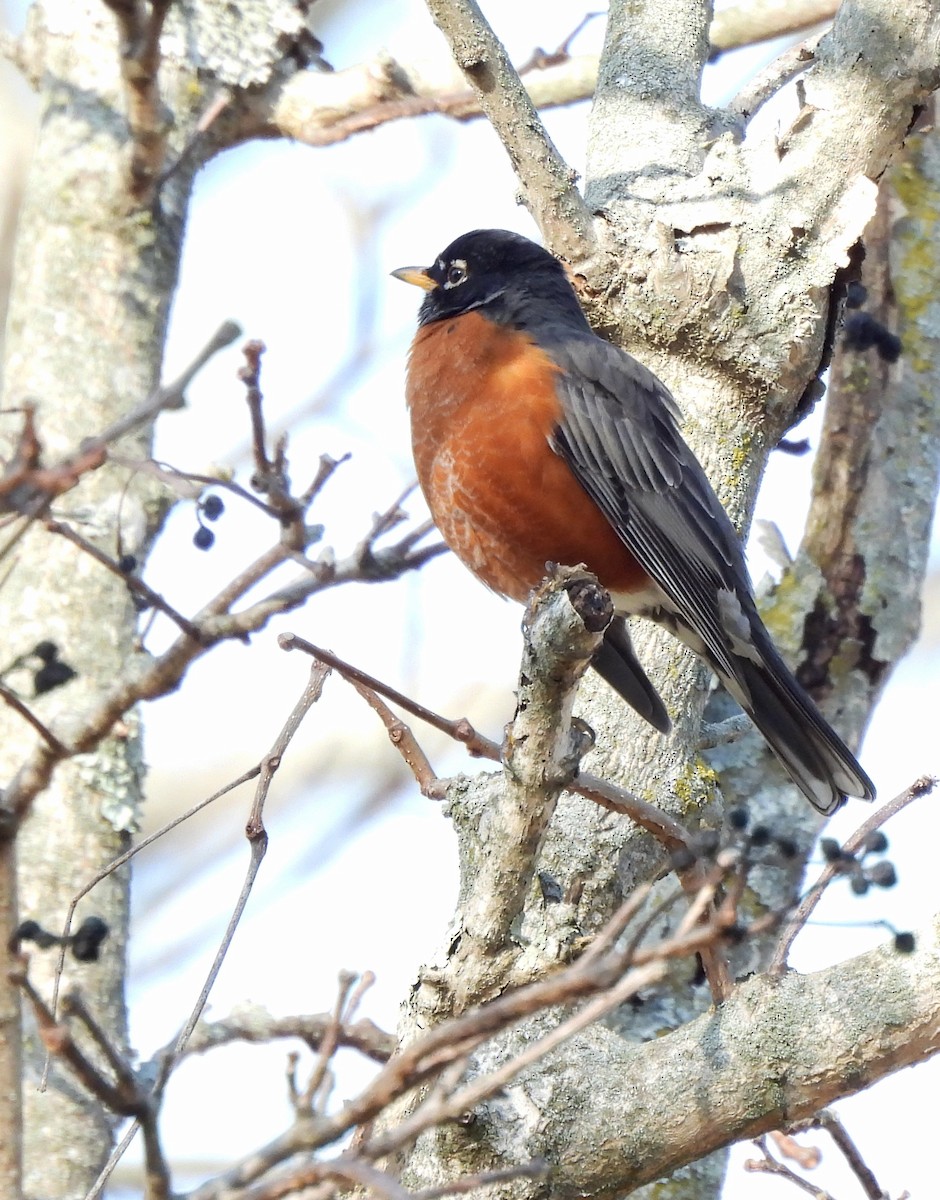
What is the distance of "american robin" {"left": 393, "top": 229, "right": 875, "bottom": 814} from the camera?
4141 mm

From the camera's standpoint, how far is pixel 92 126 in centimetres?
531

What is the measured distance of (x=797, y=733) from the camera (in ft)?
13.7

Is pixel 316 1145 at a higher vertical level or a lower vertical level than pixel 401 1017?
lower

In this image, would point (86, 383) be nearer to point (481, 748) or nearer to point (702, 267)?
point (702, 267)

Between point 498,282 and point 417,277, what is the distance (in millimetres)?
474

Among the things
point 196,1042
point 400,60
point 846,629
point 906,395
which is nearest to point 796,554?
point 846,629

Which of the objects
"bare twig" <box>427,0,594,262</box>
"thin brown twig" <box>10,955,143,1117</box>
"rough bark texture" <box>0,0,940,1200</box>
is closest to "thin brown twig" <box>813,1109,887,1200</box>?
"rough bark texture" <box>0,0,940,1200</box>

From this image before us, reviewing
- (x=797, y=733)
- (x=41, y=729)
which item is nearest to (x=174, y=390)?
(x=41, y=729)

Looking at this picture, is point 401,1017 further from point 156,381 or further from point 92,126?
point 92,126

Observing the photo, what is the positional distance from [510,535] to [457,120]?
2.01 meters

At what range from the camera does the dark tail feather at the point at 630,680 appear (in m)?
3.75

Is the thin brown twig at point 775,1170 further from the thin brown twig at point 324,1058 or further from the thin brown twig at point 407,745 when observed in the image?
the thin brown twig at point 324,1058

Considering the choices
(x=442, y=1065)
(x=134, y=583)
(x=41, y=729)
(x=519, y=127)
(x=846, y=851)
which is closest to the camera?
(x=442, y=1065)

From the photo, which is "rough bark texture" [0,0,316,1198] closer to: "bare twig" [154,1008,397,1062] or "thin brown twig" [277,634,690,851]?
"bare twig" [154,1008,397,1062]
